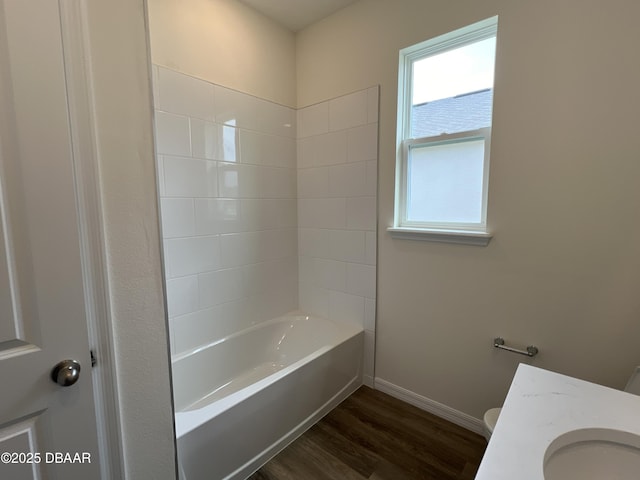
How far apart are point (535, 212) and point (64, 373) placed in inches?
76.1

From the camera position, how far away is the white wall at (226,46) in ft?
5.53

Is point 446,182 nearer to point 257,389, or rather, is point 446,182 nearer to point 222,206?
point 222,206

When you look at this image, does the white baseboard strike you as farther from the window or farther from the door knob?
the door knob

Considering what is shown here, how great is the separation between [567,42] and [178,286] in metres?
2.33

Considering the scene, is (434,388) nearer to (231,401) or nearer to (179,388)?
(231,401)

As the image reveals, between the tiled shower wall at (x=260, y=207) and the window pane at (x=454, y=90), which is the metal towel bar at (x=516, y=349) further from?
the window pane at (x=454, y=90)

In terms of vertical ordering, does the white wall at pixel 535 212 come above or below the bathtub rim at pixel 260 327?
above

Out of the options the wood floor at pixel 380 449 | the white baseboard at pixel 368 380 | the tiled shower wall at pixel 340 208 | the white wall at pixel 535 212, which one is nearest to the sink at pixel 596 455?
the white wall at pixel 535 212

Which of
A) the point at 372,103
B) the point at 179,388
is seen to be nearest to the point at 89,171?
the point at 179,388

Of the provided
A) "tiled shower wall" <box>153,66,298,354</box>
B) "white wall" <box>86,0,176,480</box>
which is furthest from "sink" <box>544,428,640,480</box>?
"tiled shower wall" <box>153,66,298,354</box>

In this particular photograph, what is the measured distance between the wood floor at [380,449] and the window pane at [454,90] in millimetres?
1778

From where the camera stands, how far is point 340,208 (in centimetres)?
222

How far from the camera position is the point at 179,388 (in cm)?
182

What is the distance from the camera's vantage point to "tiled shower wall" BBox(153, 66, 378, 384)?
180cm
